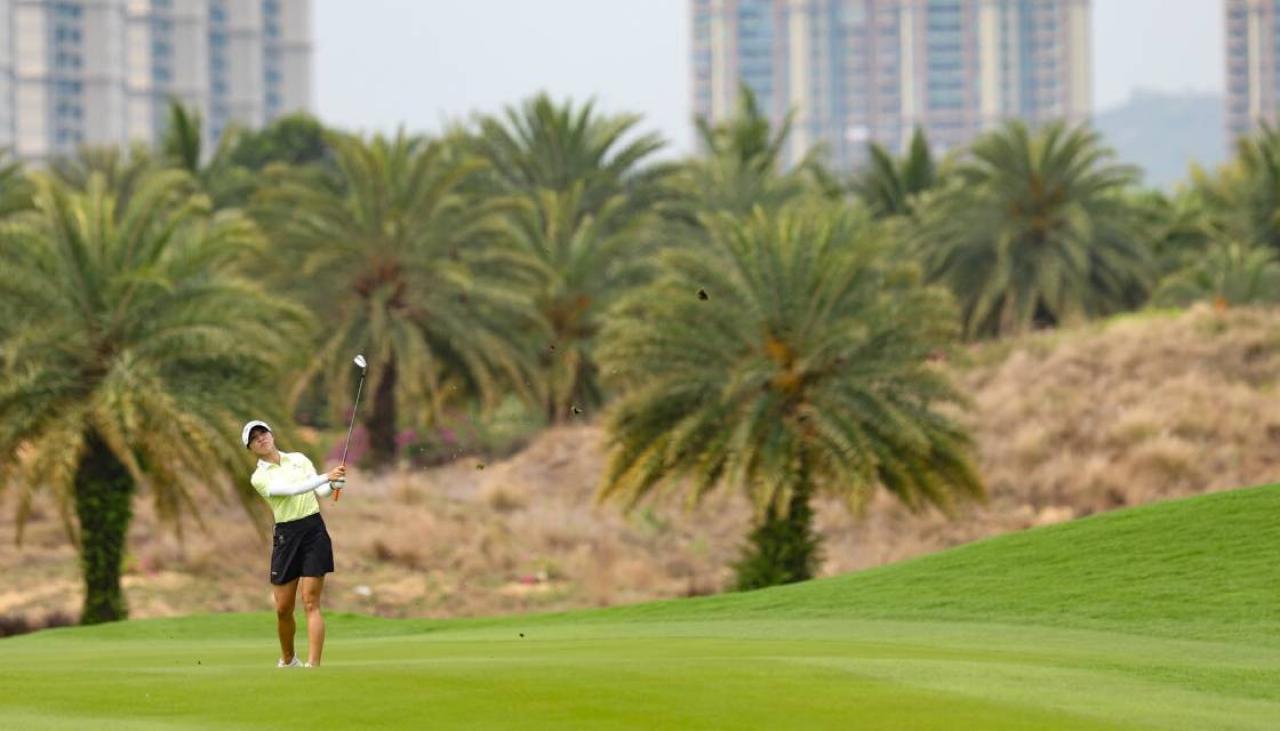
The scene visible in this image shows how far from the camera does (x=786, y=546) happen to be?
107 feet

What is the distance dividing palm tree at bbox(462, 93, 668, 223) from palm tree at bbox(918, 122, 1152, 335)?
7.28 meters

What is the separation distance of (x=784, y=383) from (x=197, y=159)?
33.3 metres

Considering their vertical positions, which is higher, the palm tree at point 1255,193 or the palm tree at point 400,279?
the palm tree at point 1255,193

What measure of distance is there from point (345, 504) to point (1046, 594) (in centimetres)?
2252

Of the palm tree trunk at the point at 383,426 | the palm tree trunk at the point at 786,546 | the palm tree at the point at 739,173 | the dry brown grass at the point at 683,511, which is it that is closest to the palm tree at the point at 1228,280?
the dry brown grass at the point at 683,511

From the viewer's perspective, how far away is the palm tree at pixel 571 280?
48.3m

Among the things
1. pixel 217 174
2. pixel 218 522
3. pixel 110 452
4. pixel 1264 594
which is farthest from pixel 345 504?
pixel 1264 594

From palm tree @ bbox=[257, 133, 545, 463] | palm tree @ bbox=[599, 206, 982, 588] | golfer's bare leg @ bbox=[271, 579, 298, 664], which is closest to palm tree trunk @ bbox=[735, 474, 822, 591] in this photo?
palm tree @ bbox=[599, 206, 982, 588]

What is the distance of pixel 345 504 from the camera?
42406 millimetres

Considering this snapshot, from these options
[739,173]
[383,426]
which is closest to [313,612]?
[383,426]

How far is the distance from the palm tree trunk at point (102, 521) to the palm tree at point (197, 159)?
26682 millimetres

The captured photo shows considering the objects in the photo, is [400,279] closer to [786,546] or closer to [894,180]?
[786,546]

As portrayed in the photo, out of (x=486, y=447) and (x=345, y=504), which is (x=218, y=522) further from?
(x=486, y=447)

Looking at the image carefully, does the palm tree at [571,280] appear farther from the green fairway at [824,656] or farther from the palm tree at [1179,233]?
the green fairway at [824,656]
